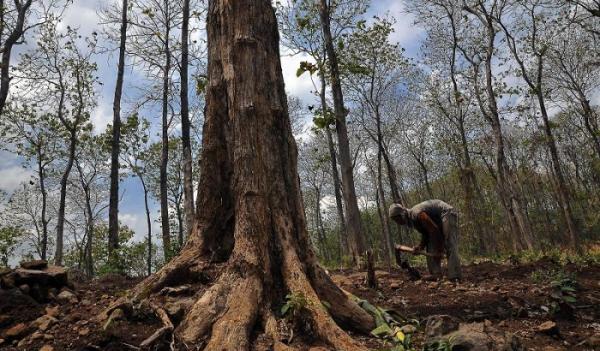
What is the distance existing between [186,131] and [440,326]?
12211 millimetres

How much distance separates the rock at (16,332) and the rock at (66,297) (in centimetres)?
99

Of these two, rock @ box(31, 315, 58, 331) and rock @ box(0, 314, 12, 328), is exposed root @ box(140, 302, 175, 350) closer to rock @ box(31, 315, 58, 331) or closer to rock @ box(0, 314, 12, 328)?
rock @ box(31, 315, 58, 331)

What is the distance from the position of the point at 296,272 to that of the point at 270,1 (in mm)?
3223

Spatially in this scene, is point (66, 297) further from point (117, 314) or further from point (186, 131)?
point (186, 131)

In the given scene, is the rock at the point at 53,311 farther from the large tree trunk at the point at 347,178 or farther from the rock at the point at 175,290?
the large tree trunk at the point at 347,178

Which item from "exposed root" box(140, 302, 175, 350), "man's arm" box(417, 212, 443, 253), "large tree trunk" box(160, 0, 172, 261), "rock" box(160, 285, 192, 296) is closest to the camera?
"exposed root" box(140, 302, 175, 350)

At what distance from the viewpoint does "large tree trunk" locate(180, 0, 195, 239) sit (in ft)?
43.3

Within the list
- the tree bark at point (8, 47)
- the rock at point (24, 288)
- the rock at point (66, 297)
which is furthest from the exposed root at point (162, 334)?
the tree bark at point (8, 47)

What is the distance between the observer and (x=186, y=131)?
546 inches

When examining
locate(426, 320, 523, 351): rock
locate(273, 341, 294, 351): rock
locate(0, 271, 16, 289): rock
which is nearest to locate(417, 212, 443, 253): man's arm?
locate(426, 320, 523, 351): rock

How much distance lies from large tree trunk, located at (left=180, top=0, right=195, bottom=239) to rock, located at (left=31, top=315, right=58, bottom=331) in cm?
759

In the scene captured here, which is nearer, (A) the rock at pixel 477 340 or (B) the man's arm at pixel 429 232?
(A) the rock at pixel 477 340

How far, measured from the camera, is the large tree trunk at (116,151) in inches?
522

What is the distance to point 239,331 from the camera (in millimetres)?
3041
